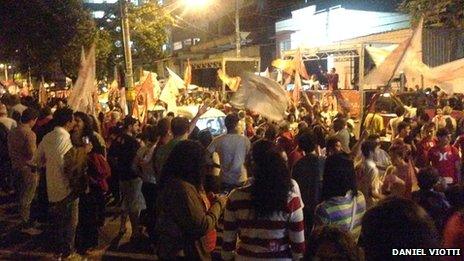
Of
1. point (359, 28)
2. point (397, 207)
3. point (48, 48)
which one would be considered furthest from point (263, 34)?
point (397, 207)

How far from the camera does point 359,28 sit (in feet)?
81.0

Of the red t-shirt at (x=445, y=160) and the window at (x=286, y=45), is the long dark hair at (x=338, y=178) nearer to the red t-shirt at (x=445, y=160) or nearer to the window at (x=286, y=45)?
the red t-shirt at (x=445, y=160)

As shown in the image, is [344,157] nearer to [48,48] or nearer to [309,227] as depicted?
[309,227]

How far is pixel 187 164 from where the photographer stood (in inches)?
146

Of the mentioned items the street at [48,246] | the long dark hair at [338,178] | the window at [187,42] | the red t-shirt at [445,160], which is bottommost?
the street at [48,246]

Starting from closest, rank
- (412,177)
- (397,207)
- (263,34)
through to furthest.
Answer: (397,207) < (412,177) < (263,34)

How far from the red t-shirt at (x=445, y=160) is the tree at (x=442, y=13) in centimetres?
1433

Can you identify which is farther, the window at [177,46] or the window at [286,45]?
the window at [177,46]

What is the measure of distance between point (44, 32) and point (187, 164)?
13.8m

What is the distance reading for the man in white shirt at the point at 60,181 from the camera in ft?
20.8

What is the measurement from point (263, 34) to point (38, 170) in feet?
98.2

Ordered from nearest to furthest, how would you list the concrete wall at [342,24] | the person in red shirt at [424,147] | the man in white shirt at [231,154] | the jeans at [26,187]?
the man in white shirt at [231,154], the person in red shirt at [424,147], the jeans at [26,187], the concrete wall at [342,24]

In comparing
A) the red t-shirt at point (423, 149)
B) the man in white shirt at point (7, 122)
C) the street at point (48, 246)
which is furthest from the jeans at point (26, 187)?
the red t-shirt at point (423, 149)

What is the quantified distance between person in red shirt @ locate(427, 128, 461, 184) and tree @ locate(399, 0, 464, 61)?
46.8 ft
